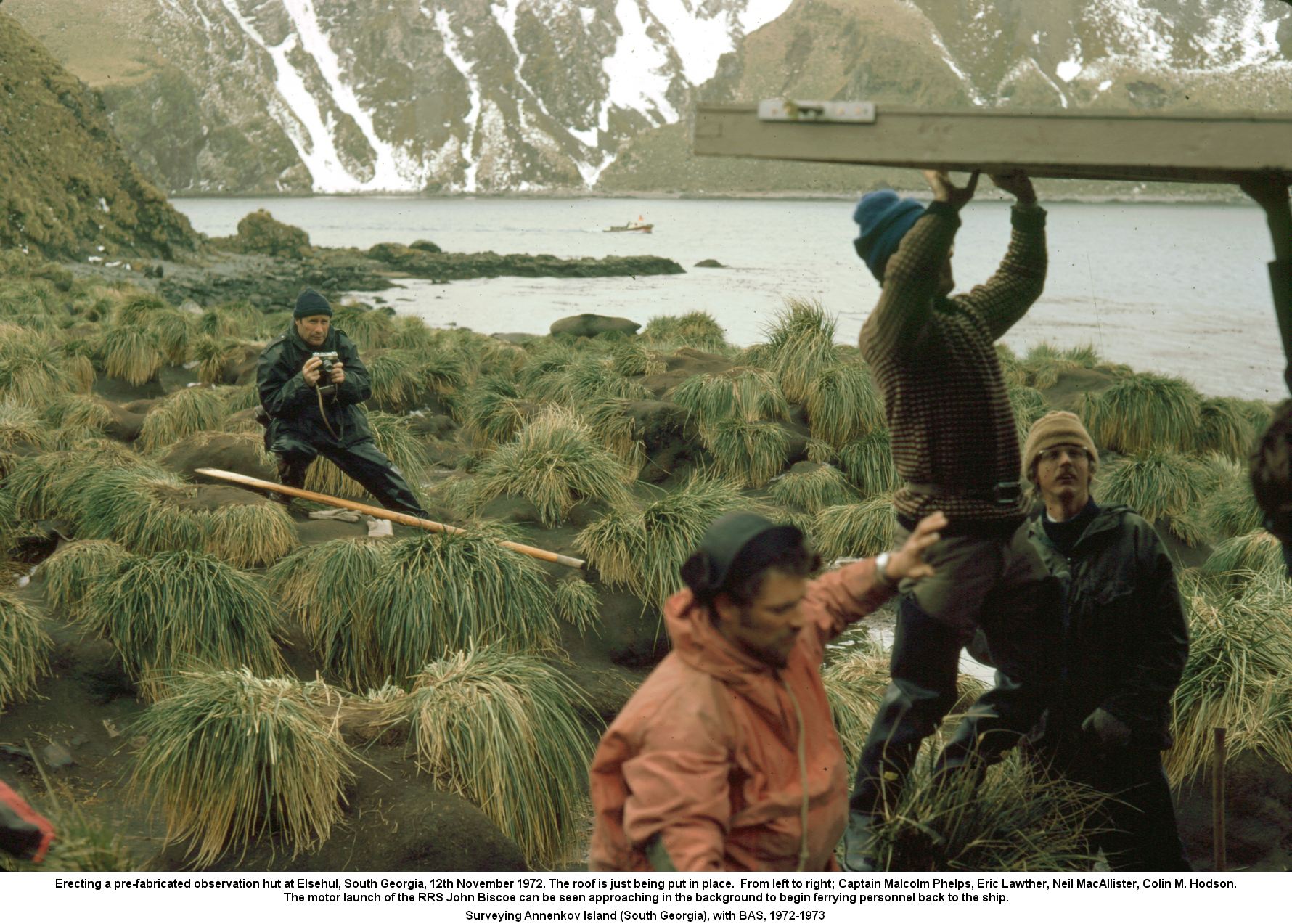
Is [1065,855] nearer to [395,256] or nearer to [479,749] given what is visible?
[479,749]

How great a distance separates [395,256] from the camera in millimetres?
56188

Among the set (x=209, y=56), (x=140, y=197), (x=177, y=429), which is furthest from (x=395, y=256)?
(x=209, y=56)

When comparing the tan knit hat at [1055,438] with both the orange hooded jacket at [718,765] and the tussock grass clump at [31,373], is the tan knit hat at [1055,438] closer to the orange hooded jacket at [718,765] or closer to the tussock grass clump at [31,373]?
the orange hooded jacket at [718,765]

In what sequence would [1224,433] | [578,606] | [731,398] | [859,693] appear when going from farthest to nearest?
[1224,433], [731,398], [578,606], [859,693]

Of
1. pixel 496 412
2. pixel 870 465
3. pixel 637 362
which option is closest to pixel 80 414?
pixel 496 412

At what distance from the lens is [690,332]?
18797 mm

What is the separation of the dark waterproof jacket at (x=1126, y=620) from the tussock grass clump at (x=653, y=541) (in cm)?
340

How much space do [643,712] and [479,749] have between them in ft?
8.14

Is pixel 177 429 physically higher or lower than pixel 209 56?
lower

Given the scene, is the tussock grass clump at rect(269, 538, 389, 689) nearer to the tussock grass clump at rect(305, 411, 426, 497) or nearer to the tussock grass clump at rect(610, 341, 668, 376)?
the tussock grass clump at rect(305, 411, 426, 497)

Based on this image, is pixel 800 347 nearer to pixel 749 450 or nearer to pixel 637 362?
pixel 637 362

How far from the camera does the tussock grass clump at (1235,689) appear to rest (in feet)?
15.5

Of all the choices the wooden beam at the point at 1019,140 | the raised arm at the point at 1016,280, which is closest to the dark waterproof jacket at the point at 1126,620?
the raised arm at the point at 1016,280

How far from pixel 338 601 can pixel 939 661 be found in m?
3.60
